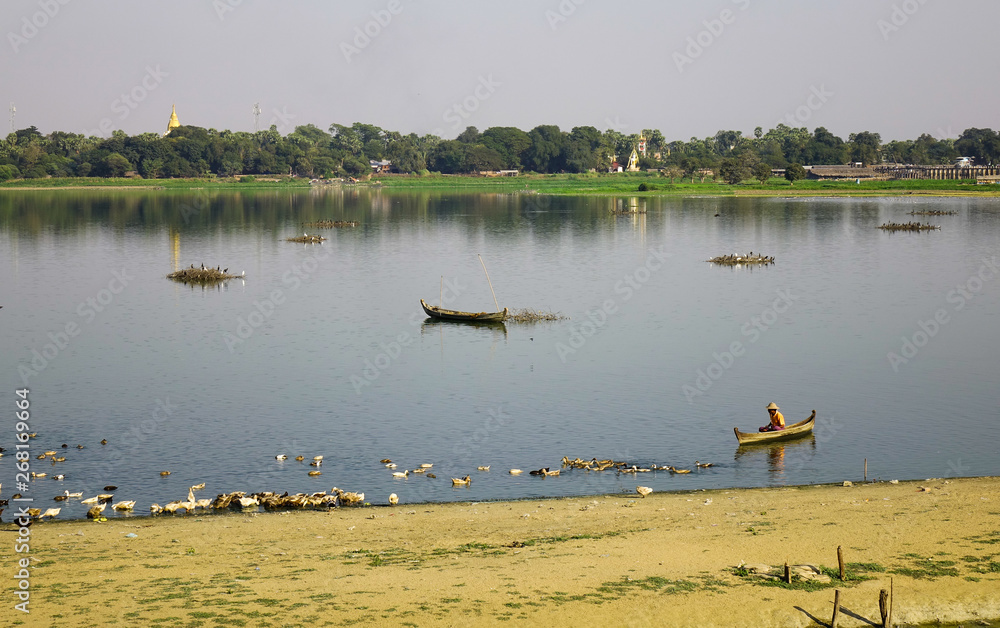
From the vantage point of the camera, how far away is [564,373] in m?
39.1

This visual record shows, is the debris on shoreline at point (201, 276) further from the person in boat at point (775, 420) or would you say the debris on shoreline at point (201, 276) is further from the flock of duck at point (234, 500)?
the person in boat at point (775, 420)

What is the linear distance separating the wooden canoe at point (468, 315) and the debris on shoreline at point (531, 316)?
64 cm

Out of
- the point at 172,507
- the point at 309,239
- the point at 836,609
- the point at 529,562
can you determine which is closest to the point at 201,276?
the point at 309,239

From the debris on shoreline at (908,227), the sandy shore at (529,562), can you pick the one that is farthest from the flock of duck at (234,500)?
the debris on shoreline at (908,227)

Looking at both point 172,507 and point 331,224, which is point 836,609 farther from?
point 331,224

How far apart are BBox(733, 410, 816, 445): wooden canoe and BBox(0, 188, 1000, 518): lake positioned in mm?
365

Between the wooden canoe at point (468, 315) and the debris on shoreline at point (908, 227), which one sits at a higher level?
the debris on shoreline at point (908, 227)

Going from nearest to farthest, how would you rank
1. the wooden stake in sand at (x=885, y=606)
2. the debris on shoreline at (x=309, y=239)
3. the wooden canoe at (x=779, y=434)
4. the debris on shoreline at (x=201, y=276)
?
the wooden stake in sand at (x=885, y=606), the wooden canoe at (x=779, y=434), the debris on shoreline at (x=201, y=276), the debris on shoreline at (x=309, y=239)

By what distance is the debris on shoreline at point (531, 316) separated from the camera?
5111 cm

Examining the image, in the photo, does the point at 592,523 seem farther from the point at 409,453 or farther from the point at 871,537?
the point at 409,453

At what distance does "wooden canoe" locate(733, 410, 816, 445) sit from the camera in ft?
95.3

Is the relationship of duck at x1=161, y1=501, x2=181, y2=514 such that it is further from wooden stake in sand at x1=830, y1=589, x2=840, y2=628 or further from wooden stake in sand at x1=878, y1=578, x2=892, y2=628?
wooden stake in sand at x1=878, y1=578, x2=892, y2=628

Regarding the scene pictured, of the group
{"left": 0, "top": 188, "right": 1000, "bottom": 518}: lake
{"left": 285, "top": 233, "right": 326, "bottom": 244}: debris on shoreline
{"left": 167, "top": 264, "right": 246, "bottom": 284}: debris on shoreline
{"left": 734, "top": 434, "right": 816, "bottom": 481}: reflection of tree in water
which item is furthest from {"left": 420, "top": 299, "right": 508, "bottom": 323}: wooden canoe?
{"left": 285, "top": 233, "right": 326, "bottom": 244}: debris on shoreline

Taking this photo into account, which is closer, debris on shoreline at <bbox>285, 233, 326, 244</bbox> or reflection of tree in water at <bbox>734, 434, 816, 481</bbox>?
reflection of tree in water at <bbox>734, 434, 816, 481</bbox>
